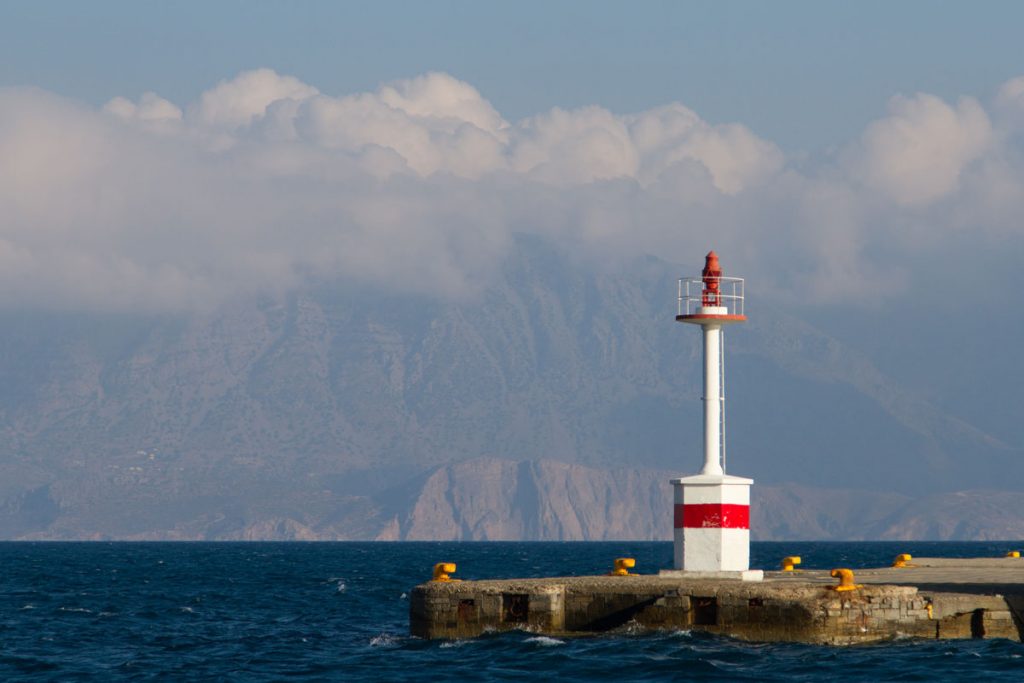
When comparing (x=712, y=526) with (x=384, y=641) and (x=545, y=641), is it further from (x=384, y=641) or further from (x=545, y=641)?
(x=384, y=641)

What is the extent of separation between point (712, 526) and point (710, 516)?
0.88 ft

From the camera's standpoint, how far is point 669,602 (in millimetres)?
41656

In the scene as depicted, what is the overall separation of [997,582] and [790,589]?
9419 millimetres

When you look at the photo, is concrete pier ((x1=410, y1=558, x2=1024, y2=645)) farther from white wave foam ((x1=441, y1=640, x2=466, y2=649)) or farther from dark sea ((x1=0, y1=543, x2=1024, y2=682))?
dark sea ((x1=0, y1=543, x2=1024, y2=682))

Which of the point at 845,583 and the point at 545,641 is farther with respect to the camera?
the point at 545,641

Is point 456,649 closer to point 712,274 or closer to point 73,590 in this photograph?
point 712,274

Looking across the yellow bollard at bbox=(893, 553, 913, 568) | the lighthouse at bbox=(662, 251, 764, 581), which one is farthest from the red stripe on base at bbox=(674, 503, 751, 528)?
the yellow bollard at bbox=(893, 553, 913, 568)

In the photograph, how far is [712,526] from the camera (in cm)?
4406

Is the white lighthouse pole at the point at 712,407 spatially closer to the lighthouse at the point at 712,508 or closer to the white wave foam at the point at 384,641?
the lighthouse at the point at 712,508

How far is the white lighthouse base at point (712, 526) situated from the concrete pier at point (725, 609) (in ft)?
2.55

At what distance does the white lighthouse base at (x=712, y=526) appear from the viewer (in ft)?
144

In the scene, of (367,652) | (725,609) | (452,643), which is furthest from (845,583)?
(367,652)

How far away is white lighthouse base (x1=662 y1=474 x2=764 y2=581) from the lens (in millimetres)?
43844

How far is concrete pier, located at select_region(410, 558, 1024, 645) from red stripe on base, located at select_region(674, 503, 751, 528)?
1.46 meters
